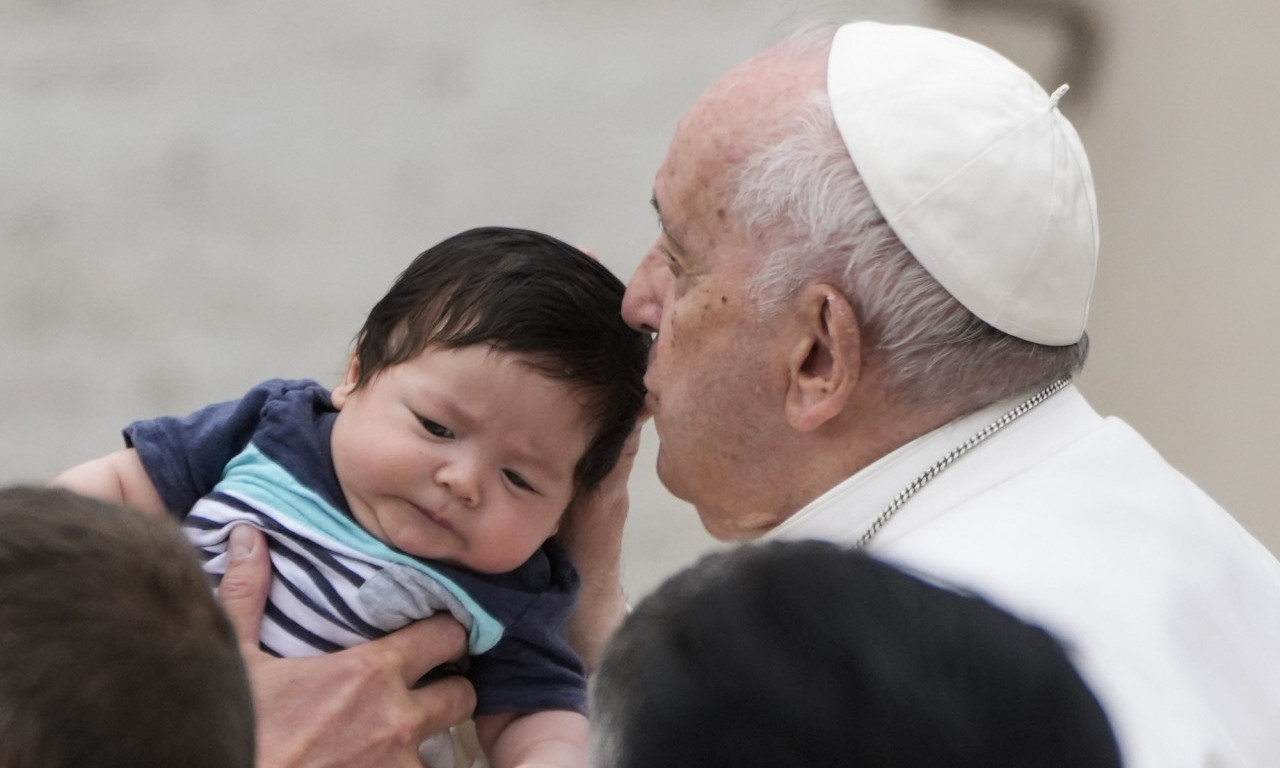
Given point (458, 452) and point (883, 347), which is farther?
point (458, 452)

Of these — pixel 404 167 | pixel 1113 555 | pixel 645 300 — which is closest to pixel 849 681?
pixel 1113 555

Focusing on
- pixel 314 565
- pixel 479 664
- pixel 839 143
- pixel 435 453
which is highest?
pixel 839 143

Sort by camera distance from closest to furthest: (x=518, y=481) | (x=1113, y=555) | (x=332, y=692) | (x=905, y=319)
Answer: (x=1113, y=555) < (x=905, y=319) < (x=332, y=692) < (x=518, y=481)

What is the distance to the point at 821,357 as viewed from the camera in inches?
81.2

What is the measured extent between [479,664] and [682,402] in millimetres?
636

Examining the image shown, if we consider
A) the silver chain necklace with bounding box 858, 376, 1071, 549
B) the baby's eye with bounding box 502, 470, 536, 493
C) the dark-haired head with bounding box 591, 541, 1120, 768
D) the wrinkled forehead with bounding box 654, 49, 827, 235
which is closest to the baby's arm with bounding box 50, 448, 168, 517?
the baby's eye with bounding box 502, 470, 536, 493

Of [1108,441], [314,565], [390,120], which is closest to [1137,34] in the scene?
[390,120]

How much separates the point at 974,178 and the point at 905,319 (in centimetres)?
25

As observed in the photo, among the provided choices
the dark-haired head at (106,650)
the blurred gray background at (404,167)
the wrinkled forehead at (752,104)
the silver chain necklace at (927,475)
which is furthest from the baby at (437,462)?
the blurred gray background at (404,167)

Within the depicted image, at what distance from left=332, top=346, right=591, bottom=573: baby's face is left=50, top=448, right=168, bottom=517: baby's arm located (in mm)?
320

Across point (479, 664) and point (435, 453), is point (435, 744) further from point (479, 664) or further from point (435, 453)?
point (435, 453)

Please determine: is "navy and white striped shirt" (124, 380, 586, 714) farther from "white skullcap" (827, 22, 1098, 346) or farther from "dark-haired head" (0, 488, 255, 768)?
"dark-haired head" (0, 488, 255, 768)

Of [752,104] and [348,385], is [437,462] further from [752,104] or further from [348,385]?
[752,104]

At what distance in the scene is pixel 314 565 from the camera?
217 centimetres
